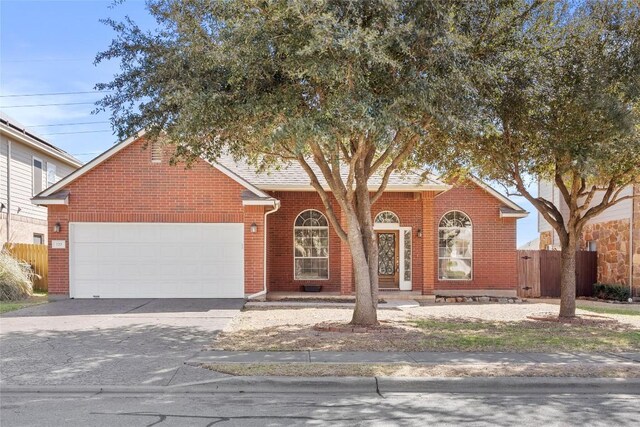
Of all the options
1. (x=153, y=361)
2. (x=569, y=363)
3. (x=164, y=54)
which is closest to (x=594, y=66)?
(x=569, y=363)

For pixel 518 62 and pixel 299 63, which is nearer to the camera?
pixel 299 63

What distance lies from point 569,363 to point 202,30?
833cm

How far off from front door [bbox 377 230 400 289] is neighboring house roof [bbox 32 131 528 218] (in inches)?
77.6

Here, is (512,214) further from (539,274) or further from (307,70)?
(307,70)

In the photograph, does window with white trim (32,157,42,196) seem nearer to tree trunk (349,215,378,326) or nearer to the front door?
the front door

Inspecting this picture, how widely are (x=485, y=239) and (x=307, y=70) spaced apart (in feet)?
43.9

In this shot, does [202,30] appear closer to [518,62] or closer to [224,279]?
[518,62]

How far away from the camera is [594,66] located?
11.8 m

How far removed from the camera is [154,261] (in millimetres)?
17922

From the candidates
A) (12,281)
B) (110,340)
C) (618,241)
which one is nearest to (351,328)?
(110,340)

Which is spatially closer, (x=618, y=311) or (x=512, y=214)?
(x=618, y=311)

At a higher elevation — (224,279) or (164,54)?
(164,54)

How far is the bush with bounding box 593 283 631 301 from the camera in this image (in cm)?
2119

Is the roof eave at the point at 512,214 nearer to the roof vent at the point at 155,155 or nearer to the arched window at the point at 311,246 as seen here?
the arched window at the point at 311,246
